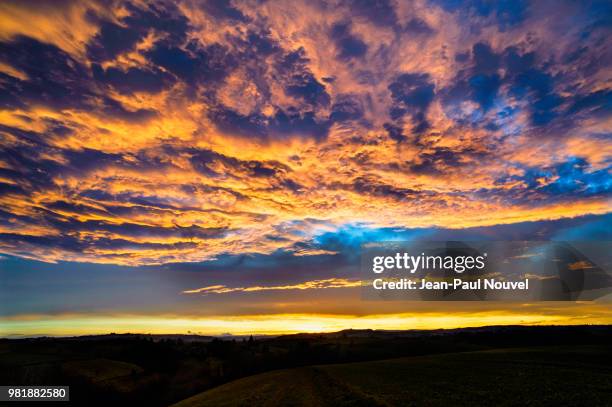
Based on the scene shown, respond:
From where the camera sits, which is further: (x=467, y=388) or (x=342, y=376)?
(x=342, y=376)

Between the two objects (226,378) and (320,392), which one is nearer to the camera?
(320,392)

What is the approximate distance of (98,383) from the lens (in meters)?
74.9

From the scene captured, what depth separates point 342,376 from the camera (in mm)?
59938

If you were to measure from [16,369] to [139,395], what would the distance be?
3543 centimetres

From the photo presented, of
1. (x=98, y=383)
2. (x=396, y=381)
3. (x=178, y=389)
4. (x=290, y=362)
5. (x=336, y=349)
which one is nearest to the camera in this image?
(x=396, y=381)

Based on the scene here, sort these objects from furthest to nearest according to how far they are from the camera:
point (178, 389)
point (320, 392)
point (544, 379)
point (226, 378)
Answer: point (226, 378) < point (178, 389) < point (320, 392) < point (544, 379)

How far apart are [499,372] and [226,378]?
2795 inches

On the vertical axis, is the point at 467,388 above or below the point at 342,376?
above

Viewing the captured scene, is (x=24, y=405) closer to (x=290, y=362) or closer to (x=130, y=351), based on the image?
(x=130, y=351)

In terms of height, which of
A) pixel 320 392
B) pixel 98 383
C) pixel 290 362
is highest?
pixel 320 392

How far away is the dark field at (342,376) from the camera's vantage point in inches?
1431

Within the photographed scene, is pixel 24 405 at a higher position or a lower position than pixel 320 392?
lower

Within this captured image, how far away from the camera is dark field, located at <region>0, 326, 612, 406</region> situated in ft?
119

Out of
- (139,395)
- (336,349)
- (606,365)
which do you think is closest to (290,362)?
(336,349)
